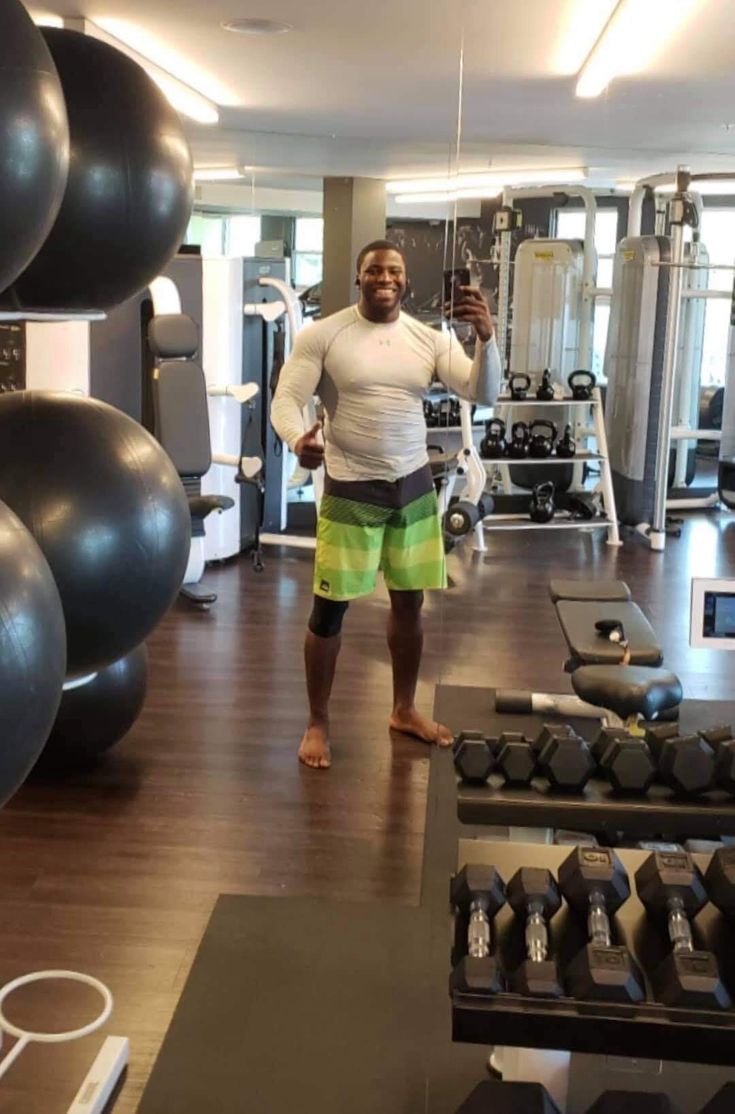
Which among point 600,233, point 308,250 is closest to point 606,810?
point 600,233

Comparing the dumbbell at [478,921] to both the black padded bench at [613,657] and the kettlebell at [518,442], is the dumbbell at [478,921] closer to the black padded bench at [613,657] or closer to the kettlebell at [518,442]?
the black padded bench at [613,657]

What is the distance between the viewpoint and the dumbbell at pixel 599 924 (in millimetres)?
1277

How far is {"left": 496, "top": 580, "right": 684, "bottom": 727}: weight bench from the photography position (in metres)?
2.24

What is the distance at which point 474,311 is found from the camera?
122 inches

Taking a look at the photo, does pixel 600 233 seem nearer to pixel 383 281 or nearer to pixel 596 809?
pixel 383 281

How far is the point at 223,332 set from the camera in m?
5.23

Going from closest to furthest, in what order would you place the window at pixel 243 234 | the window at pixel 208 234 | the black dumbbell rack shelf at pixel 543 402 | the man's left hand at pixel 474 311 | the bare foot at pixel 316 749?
the man's left hand at pixel 474 311 → the bare foot at pixel 316 749 → the black dumbbell rack shelf at pixel 543 402 → the window at pixel 243 234 → the window at pixel 208 234

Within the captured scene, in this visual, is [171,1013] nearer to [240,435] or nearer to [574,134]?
[574,134]

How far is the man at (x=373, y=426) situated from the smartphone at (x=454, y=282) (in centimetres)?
12

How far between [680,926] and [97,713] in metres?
1.80

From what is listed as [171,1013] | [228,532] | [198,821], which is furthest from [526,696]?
[228,532]

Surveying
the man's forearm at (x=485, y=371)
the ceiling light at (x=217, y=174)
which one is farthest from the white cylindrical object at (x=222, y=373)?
the man's forearm at (x=485, y=371)

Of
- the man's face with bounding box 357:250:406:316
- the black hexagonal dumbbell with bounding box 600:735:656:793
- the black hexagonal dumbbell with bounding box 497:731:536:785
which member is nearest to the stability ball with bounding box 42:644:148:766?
the man's face with bounding box 357:250:406:316

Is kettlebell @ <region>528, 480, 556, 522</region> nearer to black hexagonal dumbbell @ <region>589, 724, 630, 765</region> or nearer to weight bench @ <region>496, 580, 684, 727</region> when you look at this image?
weight bench @ <region>496, 580, 684, 727</region>
